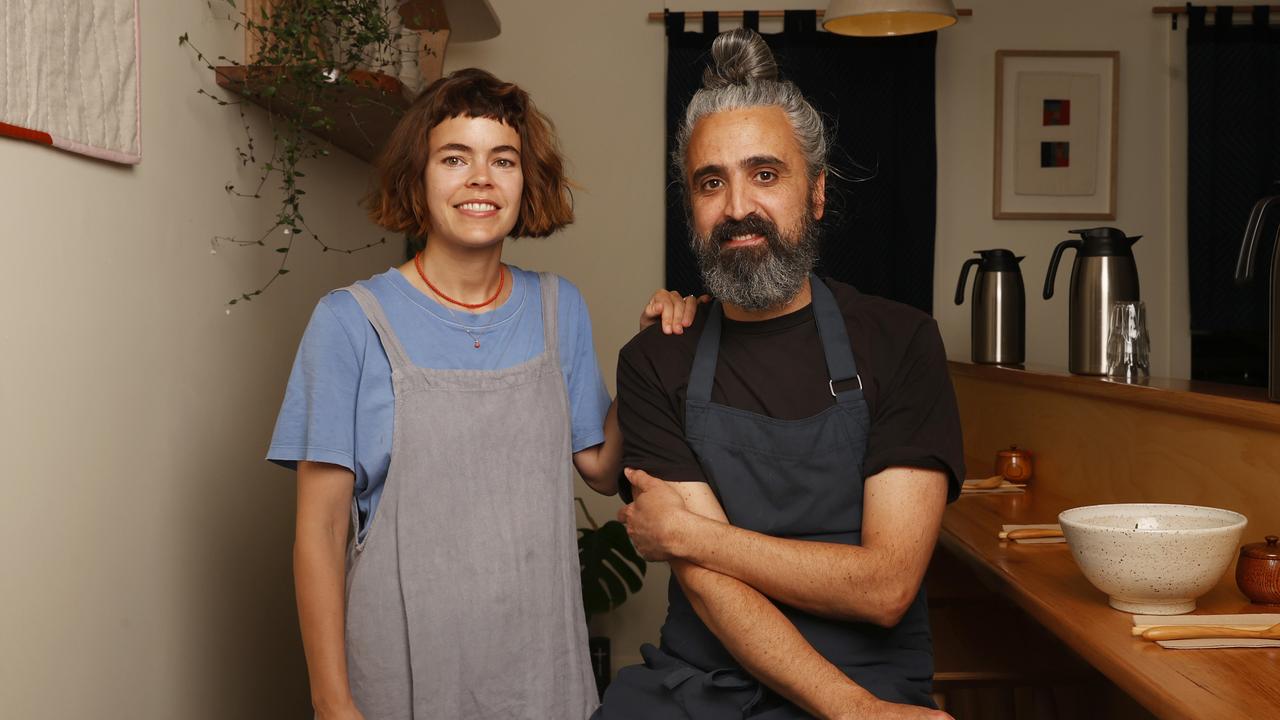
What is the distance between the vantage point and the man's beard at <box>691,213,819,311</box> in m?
1.77

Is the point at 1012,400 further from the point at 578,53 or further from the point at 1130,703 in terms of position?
the point at 578,53

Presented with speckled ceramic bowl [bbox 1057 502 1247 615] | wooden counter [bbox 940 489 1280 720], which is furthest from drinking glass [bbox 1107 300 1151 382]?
speckled ceramic bowl [bbox 1057 502 1247 615]

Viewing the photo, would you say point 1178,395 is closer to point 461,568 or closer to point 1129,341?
point 1129,341

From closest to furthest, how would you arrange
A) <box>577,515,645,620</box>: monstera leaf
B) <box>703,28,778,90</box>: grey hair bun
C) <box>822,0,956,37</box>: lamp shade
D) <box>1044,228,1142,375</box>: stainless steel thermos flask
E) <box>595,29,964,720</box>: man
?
<box>595,29,964,720</box>: man
<box>703,28,778,90</box>: grey hair bun
<box>1044,228,1142,375</box>: stainless steel thermos flask
<box>822,0,956,37</box>: lamp shade
<box>577,515,645,620</box>: monstera leaf

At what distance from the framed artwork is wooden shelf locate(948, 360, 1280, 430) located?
4.99 ft

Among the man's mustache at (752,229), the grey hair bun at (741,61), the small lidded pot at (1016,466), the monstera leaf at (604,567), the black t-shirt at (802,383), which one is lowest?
the monstera leaf at (604,567)

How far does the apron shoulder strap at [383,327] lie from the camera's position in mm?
1720

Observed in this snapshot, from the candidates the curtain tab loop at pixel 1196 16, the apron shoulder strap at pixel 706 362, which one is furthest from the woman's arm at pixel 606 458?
the curtain tab loop at pixel 1196 16

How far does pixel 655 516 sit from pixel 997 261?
2.32 m

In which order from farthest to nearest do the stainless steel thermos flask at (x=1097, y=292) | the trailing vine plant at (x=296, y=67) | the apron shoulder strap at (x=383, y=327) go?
the stainless steel thermos flask at (x=1097, y=292)
the trailing vine plant at (x=296, y=67)
the apron shoulder strap at (x=383, y=327)

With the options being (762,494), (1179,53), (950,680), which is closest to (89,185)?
(762,494)

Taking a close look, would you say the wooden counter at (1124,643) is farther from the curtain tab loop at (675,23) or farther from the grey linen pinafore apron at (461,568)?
the curtain tab loop at (675,23)

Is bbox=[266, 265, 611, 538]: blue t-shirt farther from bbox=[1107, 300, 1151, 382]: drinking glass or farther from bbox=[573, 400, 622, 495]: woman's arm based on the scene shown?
bbox=[1107, 300, 1151, 382]: drinking glass

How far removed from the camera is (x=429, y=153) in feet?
5.82
